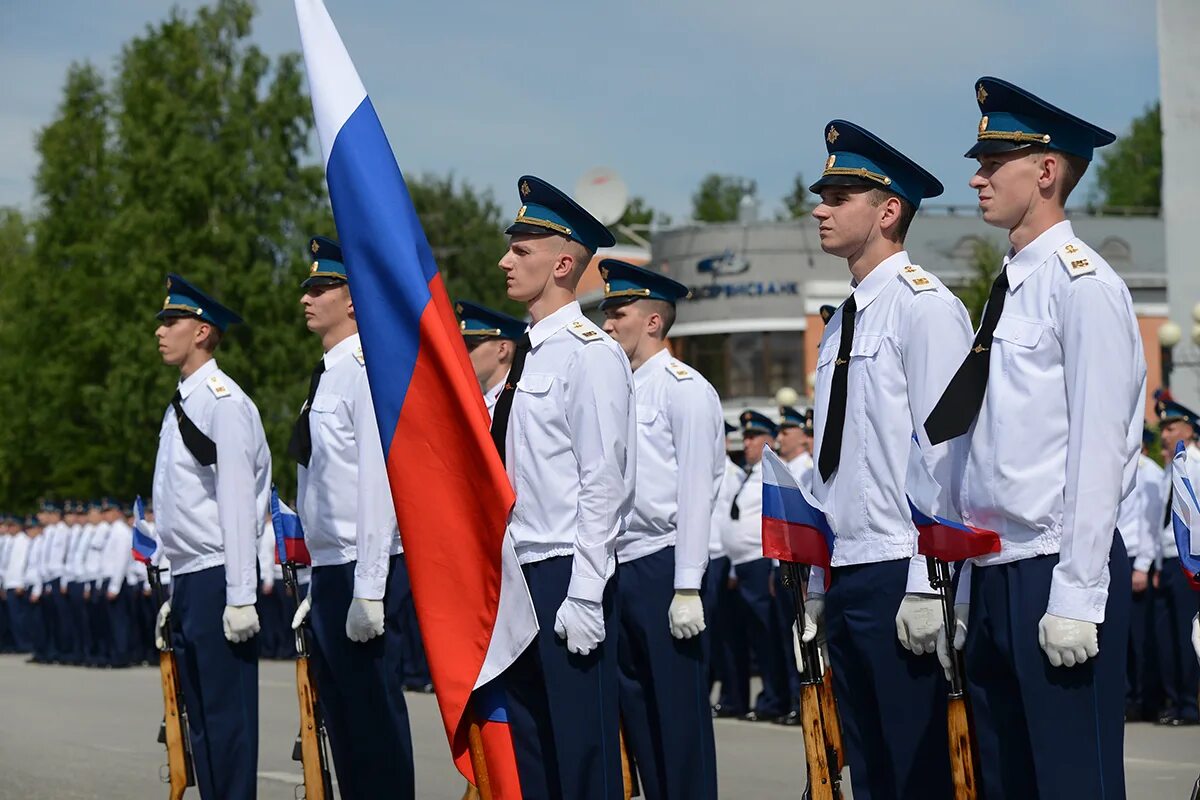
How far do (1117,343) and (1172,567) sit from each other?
9546mm

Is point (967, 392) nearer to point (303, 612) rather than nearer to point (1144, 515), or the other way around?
point (303, 612)

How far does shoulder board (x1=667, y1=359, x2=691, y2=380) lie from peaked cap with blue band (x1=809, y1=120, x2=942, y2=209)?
265cm

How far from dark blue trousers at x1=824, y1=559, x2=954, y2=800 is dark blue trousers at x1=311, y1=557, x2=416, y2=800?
2568 millimetres

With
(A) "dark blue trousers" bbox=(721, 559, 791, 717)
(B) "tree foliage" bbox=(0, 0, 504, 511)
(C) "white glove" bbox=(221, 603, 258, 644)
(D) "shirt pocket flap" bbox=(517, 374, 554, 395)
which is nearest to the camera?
(D) "shirt pocket flap" bbox=(517, 374, 554, 395)

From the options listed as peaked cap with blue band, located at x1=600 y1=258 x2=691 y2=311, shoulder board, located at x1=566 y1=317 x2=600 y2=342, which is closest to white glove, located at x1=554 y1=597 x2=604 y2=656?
shoulder board, located at x1=566 y1=317 x2=600 y2=342

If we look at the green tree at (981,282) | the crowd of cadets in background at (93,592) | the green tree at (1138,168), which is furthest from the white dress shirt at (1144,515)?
the green tree at (1138,168)

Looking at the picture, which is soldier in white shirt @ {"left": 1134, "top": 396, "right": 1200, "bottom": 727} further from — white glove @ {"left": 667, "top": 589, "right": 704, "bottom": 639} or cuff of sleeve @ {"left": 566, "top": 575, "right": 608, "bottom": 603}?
cuff of sleeve @ {"left": 566, "top": 575, "right": 608, "bottom": 603}

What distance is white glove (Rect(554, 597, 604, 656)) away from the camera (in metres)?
5.88

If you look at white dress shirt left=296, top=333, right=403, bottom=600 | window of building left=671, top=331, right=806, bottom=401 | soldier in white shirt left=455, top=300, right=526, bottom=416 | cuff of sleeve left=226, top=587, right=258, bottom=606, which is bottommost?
cuff of sleeve left=226, top=587, right=258, bottom=606

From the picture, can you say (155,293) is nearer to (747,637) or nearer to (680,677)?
(747,637)

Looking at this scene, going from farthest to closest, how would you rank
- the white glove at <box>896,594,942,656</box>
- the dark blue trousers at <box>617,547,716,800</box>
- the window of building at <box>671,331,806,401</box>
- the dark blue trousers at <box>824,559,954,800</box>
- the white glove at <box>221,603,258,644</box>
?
the window of building at <box>671,331,806,401</box>
the white glove at <box>221,603,258,644</box>
the dark blue trousers at <box>617,547,716,800</box>
the dark blue trousers at <box>824,559,954,800</box>
the white glove at <box>896,594,942,656</box>

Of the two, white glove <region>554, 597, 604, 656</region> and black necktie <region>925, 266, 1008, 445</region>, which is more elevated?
black necktie <region>925, 266, 1008, 445</region>

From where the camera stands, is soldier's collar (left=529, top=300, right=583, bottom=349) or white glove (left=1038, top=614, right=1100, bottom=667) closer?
white glove (left=1038, top=614, right=1100, bottom=667)

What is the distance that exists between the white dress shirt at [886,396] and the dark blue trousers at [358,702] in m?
2.57
